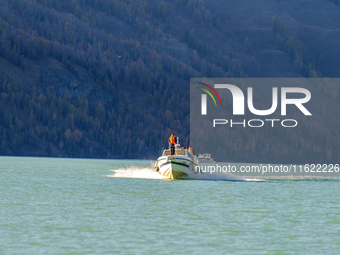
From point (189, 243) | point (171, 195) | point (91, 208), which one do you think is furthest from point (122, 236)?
point (171, 195)

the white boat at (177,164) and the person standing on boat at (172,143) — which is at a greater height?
the person standing on boat at (172,143)

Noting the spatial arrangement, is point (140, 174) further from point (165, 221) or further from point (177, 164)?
point (165, 221)

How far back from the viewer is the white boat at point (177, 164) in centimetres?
7344

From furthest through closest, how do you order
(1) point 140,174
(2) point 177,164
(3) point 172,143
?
(1) point 140,174
(2) point 177,164
(3) point 172,143

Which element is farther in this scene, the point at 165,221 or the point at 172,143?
the point at 172,143

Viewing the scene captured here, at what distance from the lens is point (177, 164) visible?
7406 centimetres

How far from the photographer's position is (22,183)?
71812mm

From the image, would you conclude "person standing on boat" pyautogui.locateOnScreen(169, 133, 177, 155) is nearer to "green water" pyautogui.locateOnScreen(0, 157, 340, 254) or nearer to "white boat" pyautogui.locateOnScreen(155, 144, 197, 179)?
"white boat" pyautogui.locateOnScreen(155, 144, 197, 179)

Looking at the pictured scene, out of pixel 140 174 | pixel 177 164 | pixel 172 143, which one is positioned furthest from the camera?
pixel 140 174

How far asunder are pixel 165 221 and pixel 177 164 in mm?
33812

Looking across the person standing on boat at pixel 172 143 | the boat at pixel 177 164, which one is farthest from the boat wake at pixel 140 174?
the person standing on boat at pixel 172 143

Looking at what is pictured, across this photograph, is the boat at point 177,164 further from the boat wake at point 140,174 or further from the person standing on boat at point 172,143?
the boat wake at point 140,174

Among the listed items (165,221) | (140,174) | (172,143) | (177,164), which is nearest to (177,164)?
(177,164)

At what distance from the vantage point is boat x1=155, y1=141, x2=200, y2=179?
241ft
